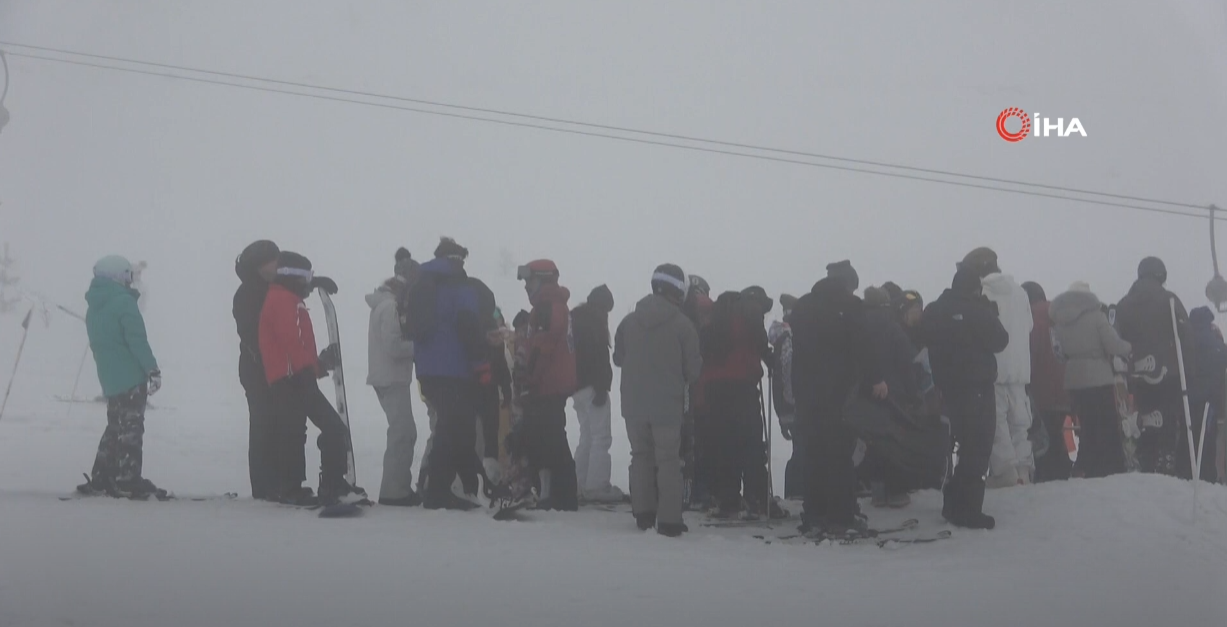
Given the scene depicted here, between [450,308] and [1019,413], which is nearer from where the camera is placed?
[450,308]

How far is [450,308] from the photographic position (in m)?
5.98

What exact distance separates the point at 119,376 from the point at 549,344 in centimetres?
241

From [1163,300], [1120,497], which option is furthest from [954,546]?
[1163,300]

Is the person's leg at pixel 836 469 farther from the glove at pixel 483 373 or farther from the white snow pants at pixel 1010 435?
the glove at pixel 483 373

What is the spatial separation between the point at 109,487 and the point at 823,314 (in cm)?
409

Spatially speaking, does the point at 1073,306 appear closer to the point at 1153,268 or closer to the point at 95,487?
the point at 1153,268

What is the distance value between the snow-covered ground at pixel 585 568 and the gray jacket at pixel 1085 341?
0.77 metres

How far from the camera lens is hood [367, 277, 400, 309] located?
6.37 m

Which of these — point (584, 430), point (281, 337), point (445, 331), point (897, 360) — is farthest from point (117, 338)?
point (897, 360)

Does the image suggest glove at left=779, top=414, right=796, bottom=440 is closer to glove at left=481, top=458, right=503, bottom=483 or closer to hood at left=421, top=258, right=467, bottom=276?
glove at left=481, top=458, right=503, bottom=483

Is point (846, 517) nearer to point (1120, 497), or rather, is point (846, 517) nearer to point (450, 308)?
point (1120, 497)

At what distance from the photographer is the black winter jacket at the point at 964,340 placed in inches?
229

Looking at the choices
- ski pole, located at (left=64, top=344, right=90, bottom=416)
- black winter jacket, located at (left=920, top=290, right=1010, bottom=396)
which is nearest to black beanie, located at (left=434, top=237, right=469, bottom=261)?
black winter jacket, located at (left=920, top=290, right=1010, bottom=396)

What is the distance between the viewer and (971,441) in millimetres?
5848
